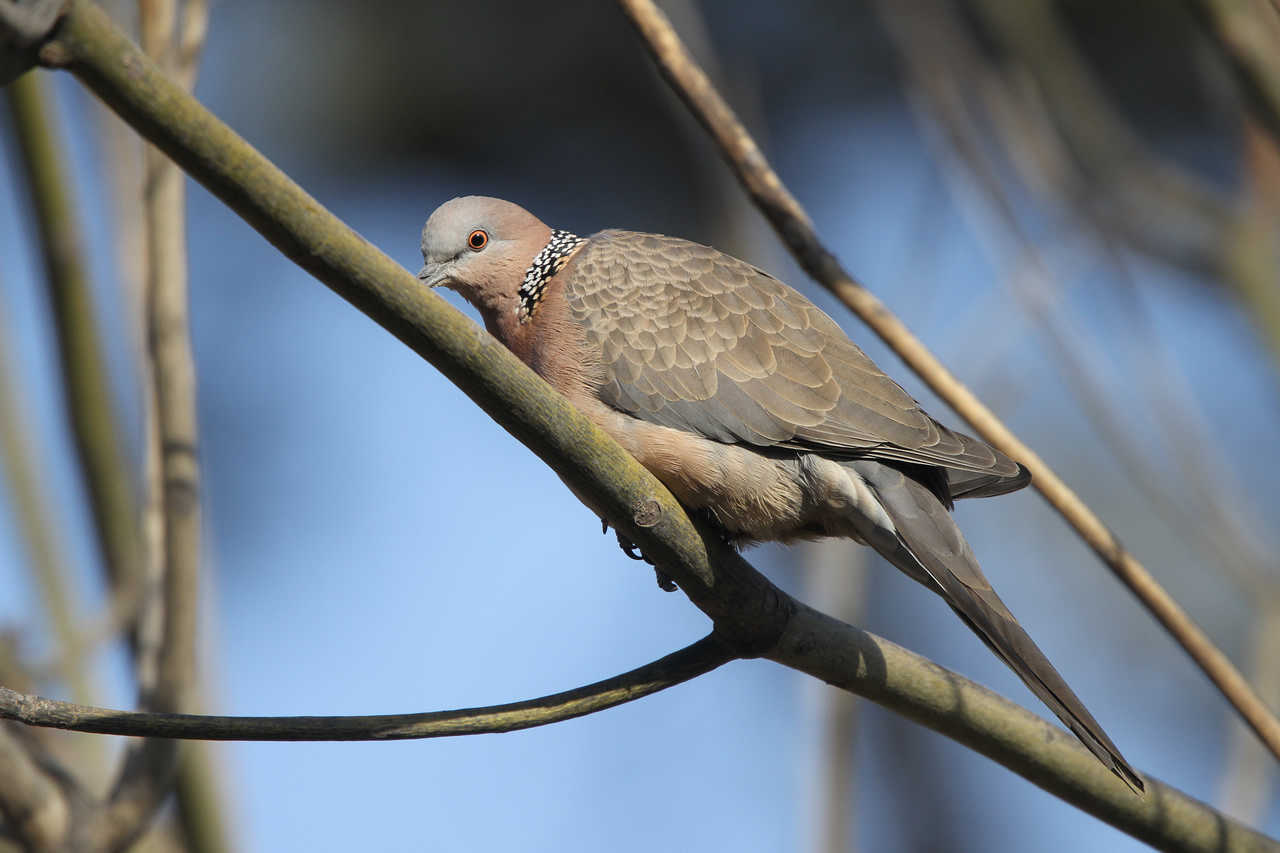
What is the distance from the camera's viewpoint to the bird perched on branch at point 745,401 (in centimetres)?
360

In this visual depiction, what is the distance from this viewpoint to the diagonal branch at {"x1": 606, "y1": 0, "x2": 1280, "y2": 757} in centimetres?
308

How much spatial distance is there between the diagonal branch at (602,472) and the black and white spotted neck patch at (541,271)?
1425 mm

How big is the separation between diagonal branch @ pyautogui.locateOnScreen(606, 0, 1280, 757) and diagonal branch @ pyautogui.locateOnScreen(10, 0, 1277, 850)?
16.0 inches

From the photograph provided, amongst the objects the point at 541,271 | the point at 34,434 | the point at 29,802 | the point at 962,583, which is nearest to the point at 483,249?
the point at 541,271

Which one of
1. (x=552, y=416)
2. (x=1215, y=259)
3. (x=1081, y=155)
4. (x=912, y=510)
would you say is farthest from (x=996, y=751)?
(x=1081, y=155)

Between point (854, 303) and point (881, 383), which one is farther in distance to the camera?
point (881, 383)

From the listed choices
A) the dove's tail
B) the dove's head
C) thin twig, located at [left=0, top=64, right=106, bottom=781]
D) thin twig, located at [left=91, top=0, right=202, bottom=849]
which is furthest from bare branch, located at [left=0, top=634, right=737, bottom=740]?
thin twig, located at [left=0, top=64, right=106, bottom=781]

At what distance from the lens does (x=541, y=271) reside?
13.8ft

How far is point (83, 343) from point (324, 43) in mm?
6258

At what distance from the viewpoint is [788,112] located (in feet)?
33.0

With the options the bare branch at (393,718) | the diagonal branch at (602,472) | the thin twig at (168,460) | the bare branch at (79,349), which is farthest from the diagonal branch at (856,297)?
the bare branch at (79,349)

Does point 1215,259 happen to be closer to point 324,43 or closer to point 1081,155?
point 1081,155

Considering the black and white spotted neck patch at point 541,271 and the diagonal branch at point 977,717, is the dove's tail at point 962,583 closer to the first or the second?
the diagonal branch at point 977,717

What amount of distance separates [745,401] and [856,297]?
2.25 feet
